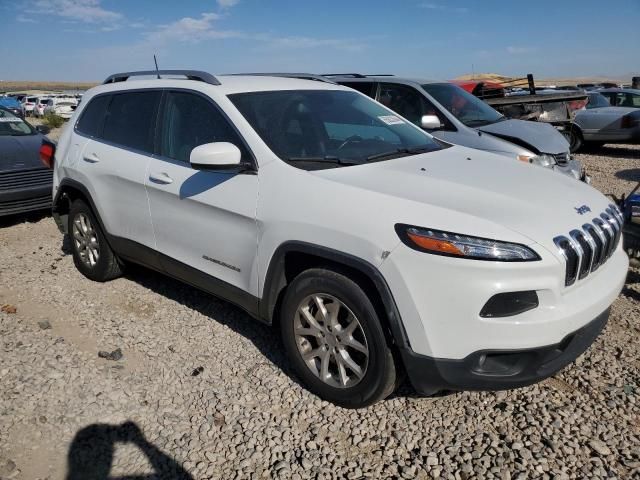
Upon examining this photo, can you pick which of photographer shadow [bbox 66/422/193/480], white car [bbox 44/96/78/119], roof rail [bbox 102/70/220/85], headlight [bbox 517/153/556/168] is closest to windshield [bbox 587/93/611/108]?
headlight [bbox 517/153/556/168]

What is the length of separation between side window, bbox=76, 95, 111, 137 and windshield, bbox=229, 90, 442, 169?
1.70 meters

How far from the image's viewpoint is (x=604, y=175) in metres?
9.66

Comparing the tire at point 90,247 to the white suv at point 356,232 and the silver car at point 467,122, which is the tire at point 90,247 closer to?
the white suv at point 356,232

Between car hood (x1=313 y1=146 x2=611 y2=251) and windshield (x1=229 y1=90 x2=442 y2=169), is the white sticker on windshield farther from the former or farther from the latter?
car hood (x1=313 y1=146 x2=611 y2=251)

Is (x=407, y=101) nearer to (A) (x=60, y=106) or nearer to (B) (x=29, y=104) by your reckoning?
(A) (x=60, y=106)

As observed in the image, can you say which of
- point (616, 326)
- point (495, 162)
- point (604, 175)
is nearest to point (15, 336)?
point (495, 162)

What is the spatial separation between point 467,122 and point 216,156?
485 cm

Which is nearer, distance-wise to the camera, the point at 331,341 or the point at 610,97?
the point at 331,341

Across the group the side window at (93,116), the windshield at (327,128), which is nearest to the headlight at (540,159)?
the windshield at (327,128)

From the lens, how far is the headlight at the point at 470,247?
2.28 metres

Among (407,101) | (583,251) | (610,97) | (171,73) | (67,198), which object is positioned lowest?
(610,97)

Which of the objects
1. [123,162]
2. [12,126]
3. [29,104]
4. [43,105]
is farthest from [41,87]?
[123,162]

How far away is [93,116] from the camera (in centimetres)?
454

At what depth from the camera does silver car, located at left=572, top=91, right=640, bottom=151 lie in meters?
11.4
